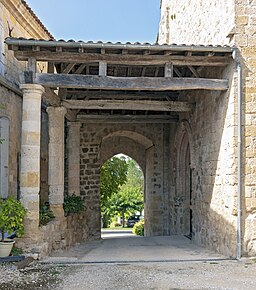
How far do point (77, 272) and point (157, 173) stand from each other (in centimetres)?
809

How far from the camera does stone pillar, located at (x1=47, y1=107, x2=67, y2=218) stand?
29.2 feet

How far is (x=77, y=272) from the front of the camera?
5.77 meters

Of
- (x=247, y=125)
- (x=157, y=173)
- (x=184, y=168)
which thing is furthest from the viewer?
(x=157, y=173)

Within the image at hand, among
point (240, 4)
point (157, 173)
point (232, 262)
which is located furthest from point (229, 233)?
point (157, 173)

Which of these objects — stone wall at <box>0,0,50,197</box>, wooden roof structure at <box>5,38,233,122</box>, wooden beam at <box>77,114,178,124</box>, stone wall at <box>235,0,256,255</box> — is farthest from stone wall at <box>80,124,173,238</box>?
stone wall at <box>235,0,256,255</box>

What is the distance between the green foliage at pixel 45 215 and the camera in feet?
25.1

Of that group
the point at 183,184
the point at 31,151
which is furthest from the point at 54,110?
the point at 183,184

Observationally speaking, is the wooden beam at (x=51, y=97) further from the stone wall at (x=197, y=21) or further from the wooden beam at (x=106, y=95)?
the stone wall at (x=197, y=21)

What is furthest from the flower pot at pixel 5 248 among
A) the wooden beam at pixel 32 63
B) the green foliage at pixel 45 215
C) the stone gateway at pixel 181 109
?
the wooden beam at pixel 32 63

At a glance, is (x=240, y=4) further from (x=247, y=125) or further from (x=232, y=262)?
(x=232, y=262)

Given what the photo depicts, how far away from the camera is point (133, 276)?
18.1ft

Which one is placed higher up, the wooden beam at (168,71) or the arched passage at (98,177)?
the wooden beam at (168,71)

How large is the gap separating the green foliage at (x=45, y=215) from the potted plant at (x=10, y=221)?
1025mm

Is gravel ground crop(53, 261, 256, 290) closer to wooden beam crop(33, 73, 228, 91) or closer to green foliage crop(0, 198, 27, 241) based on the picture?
green foliage crop(0, 198, 27, 241)
